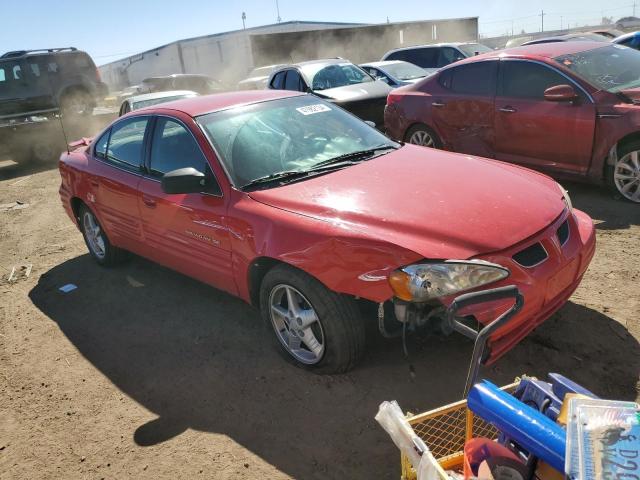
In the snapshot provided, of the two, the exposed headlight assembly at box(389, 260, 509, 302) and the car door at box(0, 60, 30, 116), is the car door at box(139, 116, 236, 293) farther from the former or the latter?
the car door at box(0, 60, 30, 116)

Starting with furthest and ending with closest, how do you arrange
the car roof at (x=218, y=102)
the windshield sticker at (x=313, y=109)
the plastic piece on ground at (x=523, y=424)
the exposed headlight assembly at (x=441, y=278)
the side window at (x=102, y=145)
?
the side window at (x=102, y=145) → the windshield sticker at (x=313, y=109) → the car roof at (x=218, y=102) → the exposed headlight assembly at (x=441, y=278) → the plastic piece on ground at (x=523, y=424)

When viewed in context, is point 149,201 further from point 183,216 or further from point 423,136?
point 423,136

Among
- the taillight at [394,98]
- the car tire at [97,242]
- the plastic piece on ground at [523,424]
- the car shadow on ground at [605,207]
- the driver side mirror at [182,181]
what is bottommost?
the car shadow on ground at [605,207]

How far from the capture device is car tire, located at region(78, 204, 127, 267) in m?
5.10

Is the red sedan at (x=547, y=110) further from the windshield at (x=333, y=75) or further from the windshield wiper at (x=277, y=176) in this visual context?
the windshield wiper at (x=277, y=176)

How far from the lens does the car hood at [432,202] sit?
2625mm

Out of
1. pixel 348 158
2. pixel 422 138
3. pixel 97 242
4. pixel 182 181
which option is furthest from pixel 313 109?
pixel 422 138

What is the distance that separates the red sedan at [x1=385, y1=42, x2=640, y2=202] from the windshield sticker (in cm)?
265

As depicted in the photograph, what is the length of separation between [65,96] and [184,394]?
13364 millimetres

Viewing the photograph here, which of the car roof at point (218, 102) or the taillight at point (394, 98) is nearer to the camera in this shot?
the car roof at point (218, 102)

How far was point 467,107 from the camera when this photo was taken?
Result: 6.36 meters

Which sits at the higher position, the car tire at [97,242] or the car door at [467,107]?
the car door at [467,107]

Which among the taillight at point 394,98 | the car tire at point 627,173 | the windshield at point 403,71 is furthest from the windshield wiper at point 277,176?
the windshield at point 403,71

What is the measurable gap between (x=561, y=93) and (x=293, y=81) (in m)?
5.43
